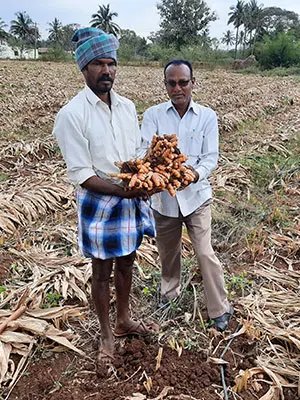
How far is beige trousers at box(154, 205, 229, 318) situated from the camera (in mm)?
3002

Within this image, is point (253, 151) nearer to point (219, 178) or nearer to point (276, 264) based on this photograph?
point (219, 178)

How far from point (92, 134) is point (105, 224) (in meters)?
0.51

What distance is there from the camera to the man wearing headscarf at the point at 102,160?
2.34 meters

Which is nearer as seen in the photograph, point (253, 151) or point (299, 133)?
point (253, 151)

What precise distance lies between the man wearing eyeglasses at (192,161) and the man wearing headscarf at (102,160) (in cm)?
32

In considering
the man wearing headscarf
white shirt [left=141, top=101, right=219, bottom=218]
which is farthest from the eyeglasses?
the man wearing headscarf

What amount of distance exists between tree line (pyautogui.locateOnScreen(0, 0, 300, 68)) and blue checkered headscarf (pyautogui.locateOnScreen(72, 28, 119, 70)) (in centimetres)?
3072

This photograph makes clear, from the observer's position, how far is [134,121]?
8.50 feet

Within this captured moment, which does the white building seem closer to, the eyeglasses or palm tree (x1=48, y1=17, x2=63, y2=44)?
palm tree (x1=48, y1=17, x2=63, y2=44)

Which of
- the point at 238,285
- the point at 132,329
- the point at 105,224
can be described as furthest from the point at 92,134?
the point at 238,285

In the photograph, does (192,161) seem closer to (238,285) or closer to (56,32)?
(238,285)

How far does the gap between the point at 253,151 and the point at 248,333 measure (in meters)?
5.45

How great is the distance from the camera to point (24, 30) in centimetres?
5809

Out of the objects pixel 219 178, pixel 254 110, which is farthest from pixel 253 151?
pixel 254 110
